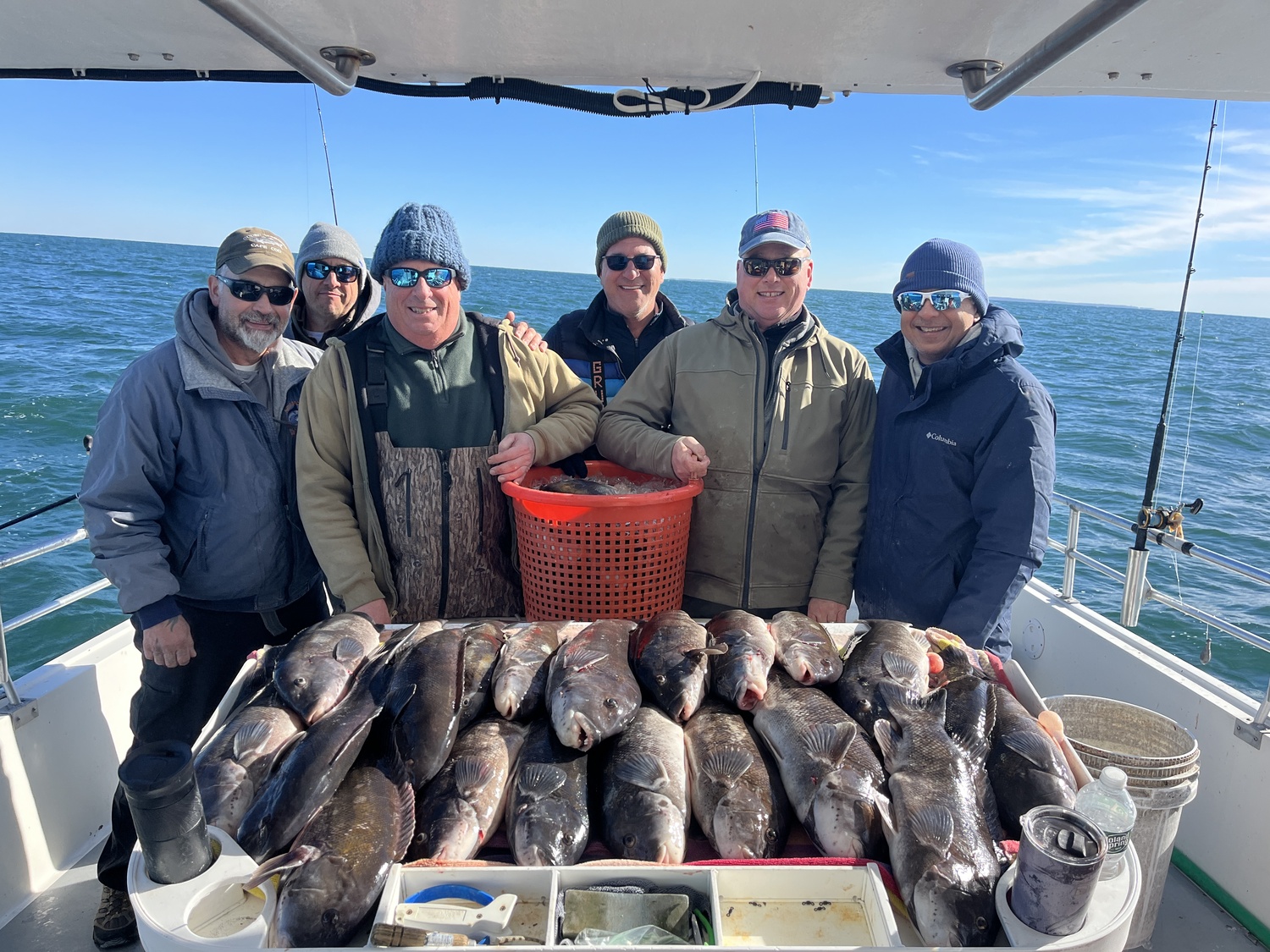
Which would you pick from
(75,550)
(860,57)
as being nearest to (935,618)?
(860,57)

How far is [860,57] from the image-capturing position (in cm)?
296

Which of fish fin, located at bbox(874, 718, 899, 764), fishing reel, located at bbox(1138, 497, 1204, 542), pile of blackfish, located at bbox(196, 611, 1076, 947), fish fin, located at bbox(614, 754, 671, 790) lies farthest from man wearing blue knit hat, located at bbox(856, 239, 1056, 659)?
fish fin, located at bbox(614, 754, 671, 790)

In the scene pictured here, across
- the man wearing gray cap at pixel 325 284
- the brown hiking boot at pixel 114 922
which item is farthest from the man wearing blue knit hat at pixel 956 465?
the brown hiking boot at pixel 114 922

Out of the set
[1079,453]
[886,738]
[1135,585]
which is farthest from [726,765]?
[1079,453]

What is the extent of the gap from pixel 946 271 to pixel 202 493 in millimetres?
3296

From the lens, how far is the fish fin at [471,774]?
2.07 meters

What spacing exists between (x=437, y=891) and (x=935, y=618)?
240cm

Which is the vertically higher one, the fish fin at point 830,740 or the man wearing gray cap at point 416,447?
the man wearing gray cap at point 416,447

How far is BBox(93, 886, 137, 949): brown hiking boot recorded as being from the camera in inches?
117

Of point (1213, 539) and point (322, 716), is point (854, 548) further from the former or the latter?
point (1213, 539)

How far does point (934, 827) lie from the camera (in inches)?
74.3

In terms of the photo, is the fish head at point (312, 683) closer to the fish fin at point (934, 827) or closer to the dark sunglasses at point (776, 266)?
the fish fin at point (934, 827)

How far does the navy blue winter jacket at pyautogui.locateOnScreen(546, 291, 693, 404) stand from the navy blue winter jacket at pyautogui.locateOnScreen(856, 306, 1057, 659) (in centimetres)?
162

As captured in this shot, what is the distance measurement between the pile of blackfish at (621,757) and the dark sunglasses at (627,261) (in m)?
2.60
